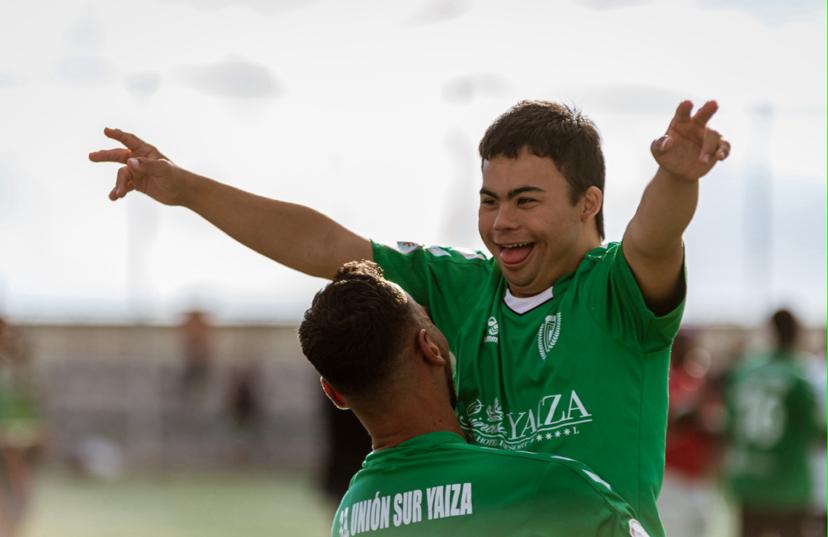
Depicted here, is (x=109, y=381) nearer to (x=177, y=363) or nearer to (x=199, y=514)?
(x=177, y=363)

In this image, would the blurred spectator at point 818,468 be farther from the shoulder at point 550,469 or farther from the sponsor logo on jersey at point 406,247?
the shoulder at point 550,469

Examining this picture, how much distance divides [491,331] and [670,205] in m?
0.83

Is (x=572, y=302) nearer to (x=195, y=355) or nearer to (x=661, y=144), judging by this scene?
(x=661, y=144)

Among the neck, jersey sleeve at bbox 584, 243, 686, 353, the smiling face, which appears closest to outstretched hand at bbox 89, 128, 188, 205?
the smiling face

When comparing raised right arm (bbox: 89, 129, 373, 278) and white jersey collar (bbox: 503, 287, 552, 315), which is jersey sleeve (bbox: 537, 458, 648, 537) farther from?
raised right arm (bbox: 89, 129, 373, 278)

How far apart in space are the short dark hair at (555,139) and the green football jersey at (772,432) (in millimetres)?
6848

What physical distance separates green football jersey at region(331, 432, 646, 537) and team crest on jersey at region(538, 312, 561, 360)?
564mm

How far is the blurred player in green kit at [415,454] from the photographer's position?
125 inches

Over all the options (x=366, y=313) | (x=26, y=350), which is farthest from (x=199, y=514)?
(x=366, y=313)

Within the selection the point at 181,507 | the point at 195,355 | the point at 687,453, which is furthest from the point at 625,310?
the point at 195,355

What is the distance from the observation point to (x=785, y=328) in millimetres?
10406

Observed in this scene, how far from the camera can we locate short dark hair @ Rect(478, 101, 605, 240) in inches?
156

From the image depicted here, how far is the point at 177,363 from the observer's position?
27047 mm

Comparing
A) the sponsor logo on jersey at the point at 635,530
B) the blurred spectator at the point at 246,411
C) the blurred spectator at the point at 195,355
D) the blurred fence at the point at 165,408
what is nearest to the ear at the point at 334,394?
the sponsor logo on jersey at the point at 635,530
